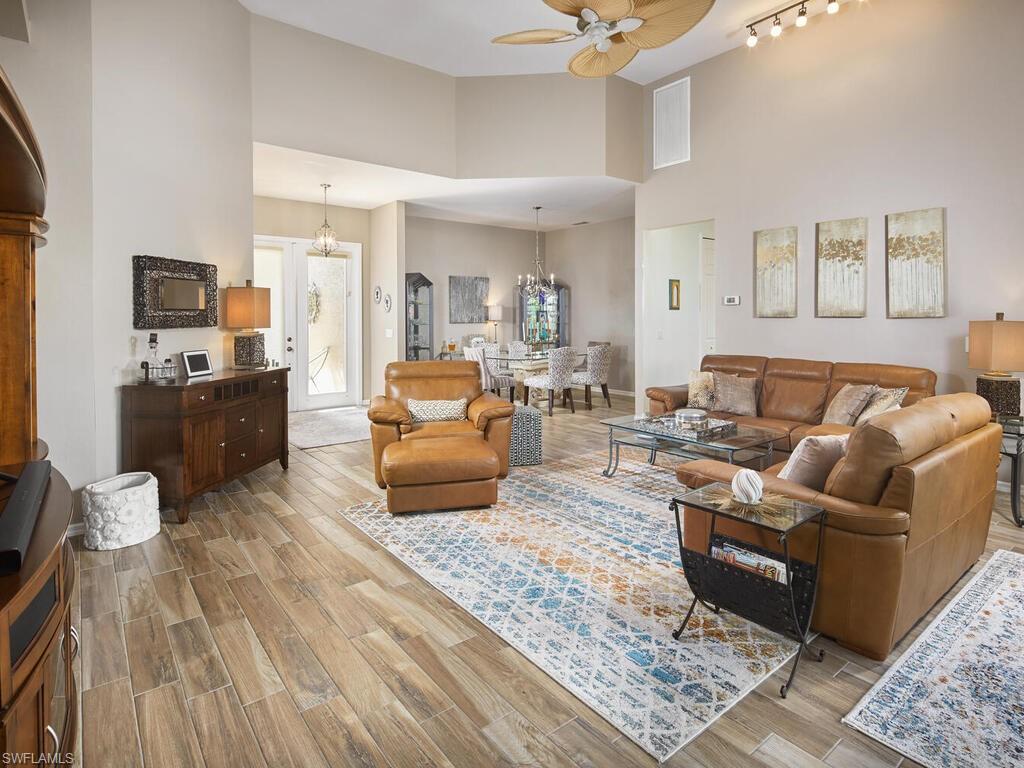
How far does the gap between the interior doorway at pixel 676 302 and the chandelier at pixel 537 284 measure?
2.64 meters

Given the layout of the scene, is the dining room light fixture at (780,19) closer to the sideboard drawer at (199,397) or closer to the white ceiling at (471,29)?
the white ceiling at (471,29)

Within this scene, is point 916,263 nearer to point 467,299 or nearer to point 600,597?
point 600,597

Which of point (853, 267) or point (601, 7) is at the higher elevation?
point (601, 7)

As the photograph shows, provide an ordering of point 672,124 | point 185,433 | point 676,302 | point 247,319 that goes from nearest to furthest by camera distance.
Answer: point 185,433, point 247,319, point 672,124, point 676,302

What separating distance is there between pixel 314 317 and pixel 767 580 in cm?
711

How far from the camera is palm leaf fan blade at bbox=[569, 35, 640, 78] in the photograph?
3.64 metres

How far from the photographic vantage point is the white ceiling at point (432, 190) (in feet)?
20.2

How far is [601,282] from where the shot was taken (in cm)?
1009

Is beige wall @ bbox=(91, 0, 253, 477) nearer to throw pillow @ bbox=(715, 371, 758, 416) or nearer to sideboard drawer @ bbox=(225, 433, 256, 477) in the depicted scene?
sideboard drawer @ bbox=(225, 433, 256, 477)

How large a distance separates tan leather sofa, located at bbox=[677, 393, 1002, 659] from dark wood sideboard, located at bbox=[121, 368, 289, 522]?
3.27 metres

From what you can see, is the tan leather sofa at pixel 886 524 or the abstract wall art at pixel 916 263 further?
the abstract wall art at pixel 916 263

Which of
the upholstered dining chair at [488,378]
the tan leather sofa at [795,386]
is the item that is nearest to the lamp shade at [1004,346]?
the tan leather sofa at [795,386]

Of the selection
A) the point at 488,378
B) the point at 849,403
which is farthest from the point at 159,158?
the point at 849,403

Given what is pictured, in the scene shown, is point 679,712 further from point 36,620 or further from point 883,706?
point 36,620
